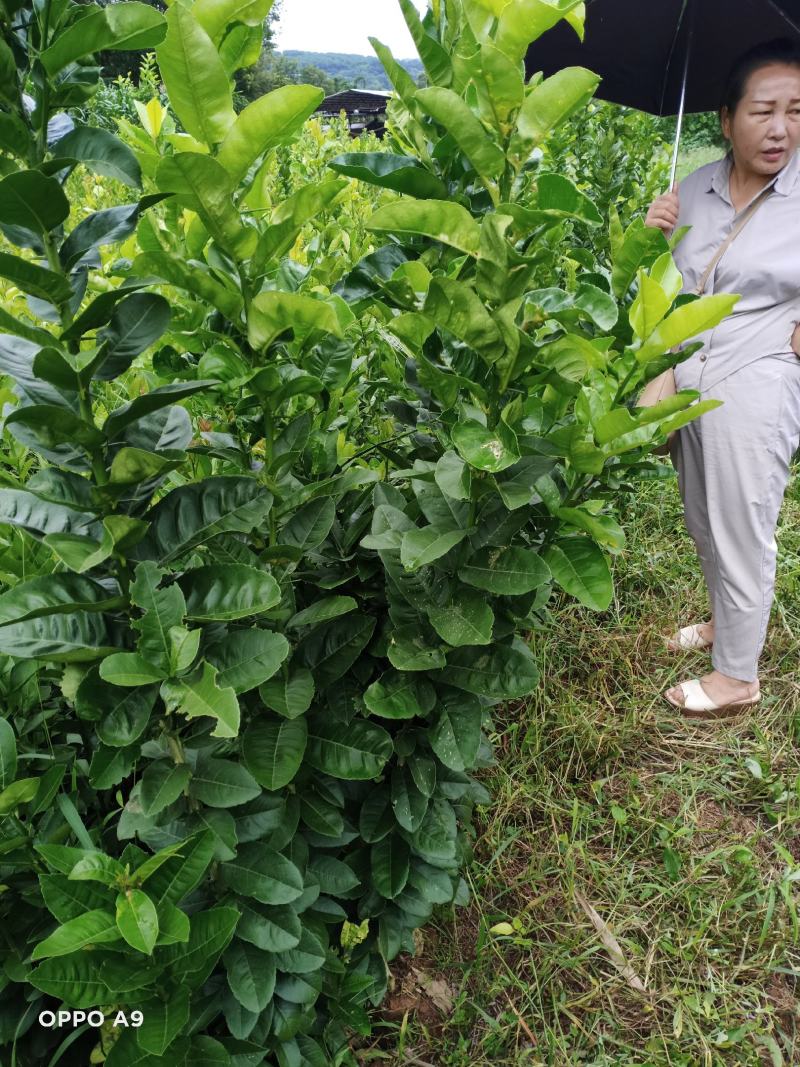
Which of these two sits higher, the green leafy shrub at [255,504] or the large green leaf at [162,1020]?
the green leafy shrub at [255,504]

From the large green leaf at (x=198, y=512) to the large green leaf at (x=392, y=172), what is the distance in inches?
19.0

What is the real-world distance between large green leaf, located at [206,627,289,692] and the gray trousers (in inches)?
74.8

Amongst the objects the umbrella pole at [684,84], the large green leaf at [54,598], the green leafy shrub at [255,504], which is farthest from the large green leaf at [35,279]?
the umbrella pole at [684,84]

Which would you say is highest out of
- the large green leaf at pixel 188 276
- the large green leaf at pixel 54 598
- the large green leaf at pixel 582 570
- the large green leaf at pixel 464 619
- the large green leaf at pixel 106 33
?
the large green leaf at pixel 106 33

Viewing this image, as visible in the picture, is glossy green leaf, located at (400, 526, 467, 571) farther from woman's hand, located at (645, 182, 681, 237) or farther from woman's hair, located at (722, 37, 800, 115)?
woman's hair, located at (722, 37, 800, 115)

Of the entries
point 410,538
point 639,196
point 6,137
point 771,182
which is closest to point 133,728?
point 410,538

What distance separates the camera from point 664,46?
2.87 metres

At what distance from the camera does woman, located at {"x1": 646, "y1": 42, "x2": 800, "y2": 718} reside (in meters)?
2.30

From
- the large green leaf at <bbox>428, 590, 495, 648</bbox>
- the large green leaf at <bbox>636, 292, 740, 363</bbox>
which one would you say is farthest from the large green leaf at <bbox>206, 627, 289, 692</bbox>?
the large green leaf at <bbox>636, 292, 740, 363</bbox>

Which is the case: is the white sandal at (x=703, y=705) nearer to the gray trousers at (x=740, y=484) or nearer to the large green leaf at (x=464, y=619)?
the gray trousers at (x=740, y=484)

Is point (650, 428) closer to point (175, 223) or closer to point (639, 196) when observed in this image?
point (175, 223)

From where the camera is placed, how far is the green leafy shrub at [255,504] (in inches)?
37.2

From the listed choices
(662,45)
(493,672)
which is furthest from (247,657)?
(662,45)

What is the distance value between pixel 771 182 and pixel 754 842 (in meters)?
2.03
